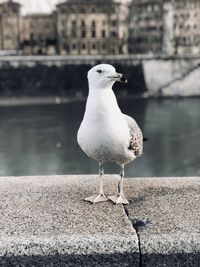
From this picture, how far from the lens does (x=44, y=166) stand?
984cm

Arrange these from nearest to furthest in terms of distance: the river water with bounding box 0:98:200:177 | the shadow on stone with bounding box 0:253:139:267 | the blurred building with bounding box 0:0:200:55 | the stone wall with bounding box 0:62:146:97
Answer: the shadow on stone with bounding box 0:253:139:267
the river water with bounding box 0:98:200:177
the stone wall with bounding box 0:62:146:97
the blurred building with bounding box 0:0:200:55

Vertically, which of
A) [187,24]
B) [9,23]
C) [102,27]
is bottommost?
[102,27]

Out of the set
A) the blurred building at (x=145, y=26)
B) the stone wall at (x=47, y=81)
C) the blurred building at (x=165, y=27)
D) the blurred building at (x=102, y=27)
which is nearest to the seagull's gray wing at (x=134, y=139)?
the stone wall at (x=47, y=81)

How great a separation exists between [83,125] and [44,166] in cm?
840

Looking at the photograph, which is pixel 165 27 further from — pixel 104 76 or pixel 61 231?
pixel 61 231

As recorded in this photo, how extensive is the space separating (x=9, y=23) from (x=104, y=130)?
32410 mm

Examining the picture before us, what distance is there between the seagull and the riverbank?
3.8 inches

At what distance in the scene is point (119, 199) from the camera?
1.46 meters

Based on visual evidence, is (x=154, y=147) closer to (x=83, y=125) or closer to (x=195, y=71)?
(x=83, y=125)

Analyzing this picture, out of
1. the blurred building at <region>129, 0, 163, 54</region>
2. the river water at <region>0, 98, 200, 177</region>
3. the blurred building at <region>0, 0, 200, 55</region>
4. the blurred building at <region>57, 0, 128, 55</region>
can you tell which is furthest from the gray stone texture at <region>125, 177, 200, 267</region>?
the blurred building at <region>129, 0, 163, 54</region>

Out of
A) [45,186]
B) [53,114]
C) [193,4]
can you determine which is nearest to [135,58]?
[53,114]

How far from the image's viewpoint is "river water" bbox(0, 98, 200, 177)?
31.3 feet

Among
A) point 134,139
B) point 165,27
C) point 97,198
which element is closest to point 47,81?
point 165,27

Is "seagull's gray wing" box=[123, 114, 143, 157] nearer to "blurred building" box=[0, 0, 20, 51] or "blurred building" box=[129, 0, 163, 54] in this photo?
"blurred building" box=[129, 0, 163, 54]
